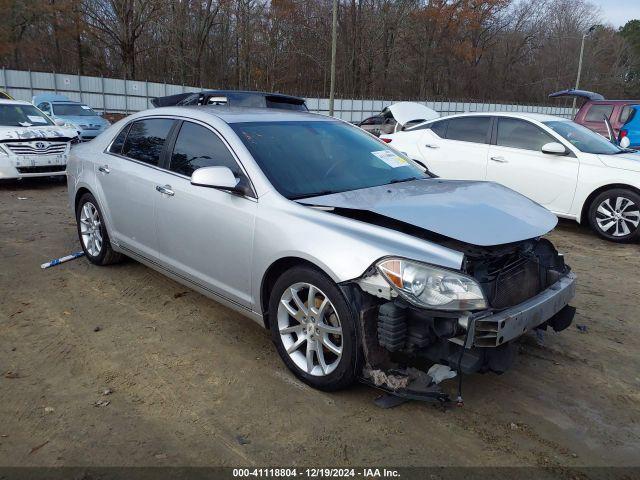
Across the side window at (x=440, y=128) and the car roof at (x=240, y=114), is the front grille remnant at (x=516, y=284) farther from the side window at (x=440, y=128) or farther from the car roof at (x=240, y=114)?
the side window at (x=440, y=128)

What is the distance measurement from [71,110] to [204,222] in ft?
48.6

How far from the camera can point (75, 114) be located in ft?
52.6

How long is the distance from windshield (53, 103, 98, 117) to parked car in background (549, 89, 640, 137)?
1353cm

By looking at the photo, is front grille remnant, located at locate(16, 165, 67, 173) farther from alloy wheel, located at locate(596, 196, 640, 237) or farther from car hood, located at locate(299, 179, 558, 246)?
alloy wheel, located at locate(596, 196, 640, 237)

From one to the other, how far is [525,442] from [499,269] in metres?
0.92

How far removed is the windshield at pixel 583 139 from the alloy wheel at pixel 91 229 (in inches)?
235

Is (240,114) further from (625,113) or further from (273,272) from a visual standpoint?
(625,113)

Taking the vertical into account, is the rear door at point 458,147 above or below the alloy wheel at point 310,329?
above

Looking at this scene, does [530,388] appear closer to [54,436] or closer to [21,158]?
[54,436]

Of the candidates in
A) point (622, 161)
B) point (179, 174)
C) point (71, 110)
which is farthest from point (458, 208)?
point (71, 110)

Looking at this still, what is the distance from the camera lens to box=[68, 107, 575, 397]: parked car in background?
2.70m

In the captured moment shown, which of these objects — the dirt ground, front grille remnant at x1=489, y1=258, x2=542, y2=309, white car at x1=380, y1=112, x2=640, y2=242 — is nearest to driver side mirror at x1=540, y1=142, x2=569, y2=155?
white car at x1=380, y1=112, x2=640, y2=242

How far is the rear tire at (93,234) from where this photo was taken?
5.04m

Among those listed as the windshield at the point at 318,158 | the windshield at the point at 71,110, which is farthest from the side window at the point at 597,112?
the windshield at the point at 71,110
